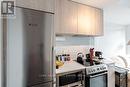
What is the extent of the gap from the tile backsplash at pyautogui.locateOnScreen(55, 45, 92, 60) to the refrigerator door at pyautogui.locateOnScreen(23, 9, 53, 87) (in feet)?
3.81

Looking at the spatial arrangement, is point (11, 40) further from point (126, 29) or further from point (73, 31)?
point (126, 29)

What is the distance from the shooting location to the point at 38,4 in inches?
69.6

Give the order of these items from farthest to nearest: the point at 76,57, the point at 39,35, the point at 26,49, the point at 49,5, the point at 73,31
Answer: the point at 76,57, the point at 73,31, the point at 49,5, the point at 39,35, the point at 26,49

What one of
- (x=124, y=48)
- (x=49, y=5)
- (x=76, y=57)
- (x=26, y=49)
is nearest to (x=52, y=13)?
(x=49, y=5)

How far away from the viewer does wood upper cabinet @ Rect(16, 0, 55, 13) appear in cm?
162

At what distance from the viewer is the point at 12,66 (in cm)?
153

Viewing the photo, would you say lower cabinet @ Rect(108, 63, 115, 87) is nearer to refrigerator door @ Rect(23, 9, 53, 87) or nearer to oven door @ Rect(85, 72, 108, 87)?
oven door @ Rect(85, 72, 108, 87)

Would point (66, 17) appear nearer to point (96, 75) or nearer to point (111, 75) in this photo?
point (96, 75)

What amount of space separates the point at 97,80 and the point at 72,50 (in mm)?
893

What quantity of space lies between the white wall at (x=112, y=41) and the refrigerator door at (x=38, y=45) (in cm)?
252

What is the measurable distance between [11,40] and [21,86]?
526 millimetres

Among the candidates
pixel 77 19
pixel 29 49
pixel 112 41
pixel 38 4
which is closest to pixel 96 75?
pixel 77 19

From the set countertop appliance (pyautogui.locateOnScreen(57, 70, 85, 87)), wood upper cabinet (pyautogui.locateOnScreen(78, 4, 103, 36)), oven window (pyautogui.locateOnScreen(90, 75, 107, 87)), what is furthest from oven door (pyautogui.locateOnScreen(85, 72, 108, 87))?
wood upper cabinet (pyautogui.locateOnScreen(78, 4, 103, 36))

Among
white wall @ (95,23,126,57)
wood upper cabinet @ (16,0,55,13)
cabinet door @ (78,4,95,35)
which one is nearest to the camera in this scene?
wood upper cabinet @ (16,0,55,13)
